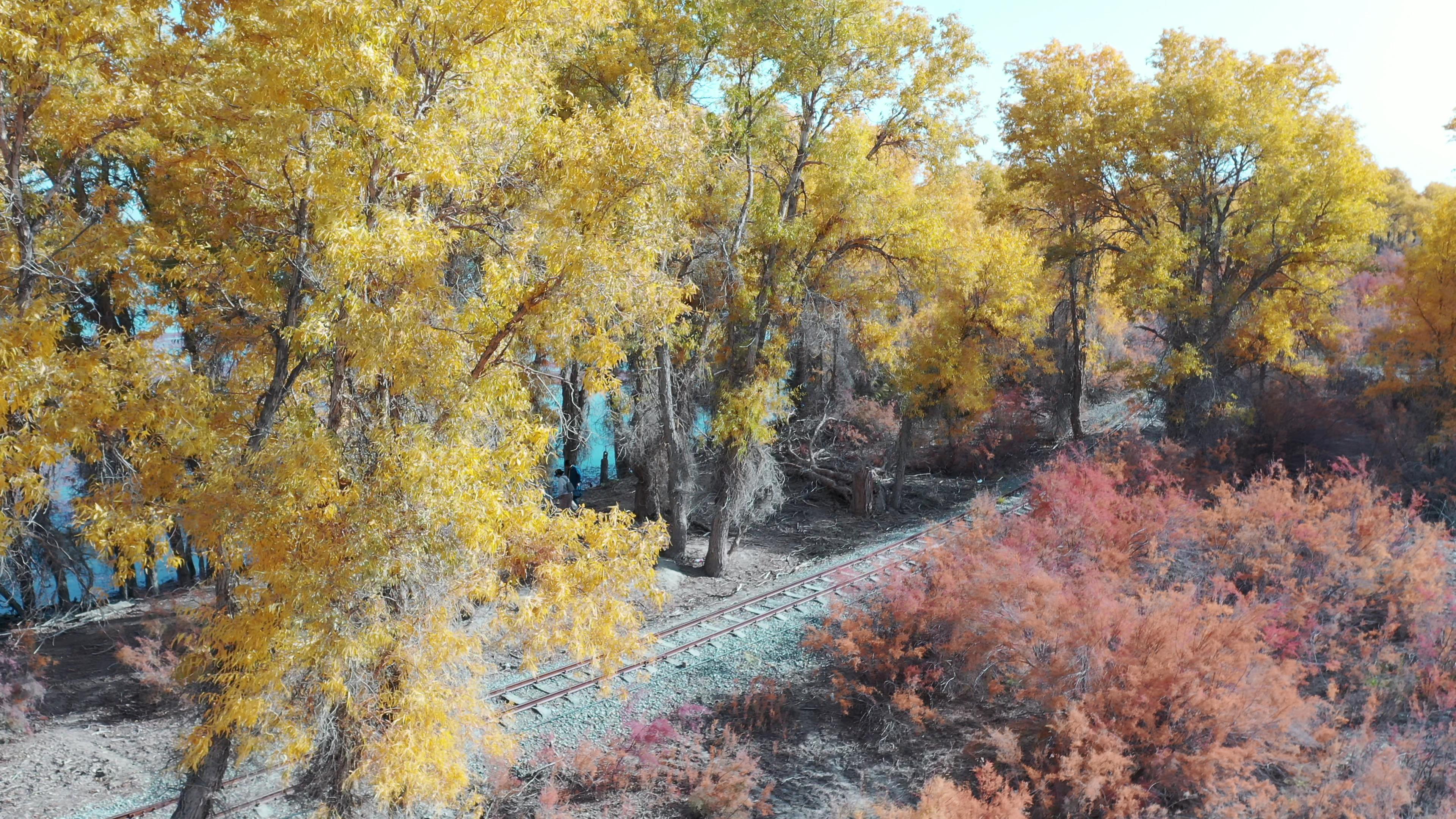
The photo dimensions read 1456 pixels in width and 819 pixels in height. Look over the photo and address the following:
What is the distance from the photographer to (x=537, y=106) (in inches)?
332

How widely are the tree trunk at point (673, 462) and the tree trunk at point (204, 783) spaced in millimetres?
8538

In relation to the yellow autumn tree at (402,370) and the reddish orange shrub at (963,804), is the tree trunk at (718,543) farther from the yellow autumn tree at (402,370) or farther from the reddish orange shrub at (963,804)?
the reddish orange shrub at (963,804)

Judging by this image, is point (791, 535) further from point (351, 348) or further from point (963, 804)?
point (351, 348)

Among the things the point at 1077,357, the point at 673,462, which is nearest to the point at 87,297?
the point at 673,462

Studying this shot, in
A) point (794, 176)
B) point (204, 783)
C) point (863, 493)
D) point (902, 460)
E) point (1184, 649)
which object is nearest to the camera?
point (204, 783)

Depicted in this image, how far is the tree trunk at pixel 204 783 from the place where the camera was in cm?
749

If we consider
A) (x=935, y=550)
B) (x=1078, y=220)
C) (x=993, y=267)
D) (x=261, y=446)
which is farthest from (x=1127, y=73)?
(x=261, y=446)

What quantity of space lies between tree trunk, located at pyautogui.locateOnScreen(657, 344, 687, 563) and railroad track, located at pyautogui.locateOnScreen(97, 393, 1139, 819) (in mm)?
2349

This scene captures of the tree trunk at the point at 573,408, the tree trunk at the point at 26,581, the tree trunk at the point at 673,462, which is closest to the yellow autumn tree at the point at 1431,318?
the tree trunk at the point at 673,462

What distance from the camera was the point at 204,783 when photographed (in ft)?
24.7

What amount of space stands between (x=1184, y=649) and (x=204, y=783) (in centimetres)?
997

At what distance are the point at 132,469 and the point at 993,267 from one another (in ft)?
54.6

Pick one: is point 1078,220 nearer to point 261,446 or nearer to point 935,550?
point 935,550

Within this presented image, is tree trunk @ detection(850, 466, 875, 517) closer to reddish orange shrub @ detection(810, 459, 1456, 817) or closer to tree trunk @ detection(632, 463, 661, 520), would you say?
tree trunk @ detection(632, 463, 661, 520)
